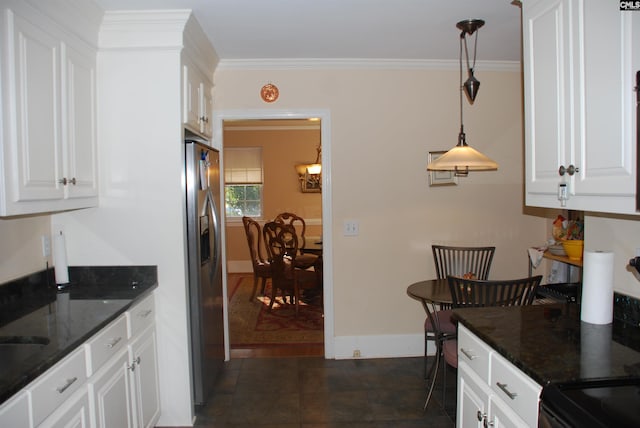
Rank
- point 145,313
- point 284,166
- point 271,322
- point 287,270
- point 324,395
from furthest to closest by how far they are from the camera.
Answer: point 284,166 → point 287,270 → point 271,322 → point 324,395 → point 145,313

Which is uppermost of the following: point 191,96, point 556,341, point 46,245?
point 191,96

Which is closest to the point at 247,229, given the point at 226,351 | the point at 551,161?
the point at 226,351

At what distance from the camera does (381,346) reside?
352cm

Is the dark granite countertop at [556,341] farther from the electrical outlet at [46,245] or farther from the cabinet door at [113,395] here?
the electrical outlet at [46,245]

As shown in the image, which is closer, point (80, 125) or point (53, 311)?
point (53, 311)

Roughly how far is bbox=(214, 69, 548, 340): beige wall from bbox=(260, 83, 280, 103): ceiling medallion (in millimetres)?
41

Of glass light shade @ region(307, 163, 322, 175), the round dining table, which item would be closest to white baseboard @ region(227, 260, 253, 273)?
glass light shade @ region(307, 163, 322, 175)

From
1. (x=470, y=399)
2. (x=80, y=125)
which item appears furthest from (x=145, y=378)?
(x=470, y=399)

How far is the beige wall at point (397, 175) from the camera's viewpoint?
3.41 metres

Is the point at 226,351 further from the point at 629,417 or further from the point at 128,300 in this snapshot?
the point at 629,417

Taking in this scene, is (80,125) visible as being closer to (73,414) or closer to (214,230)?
(214,230)

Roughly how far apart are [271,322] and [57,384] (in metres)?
3.04

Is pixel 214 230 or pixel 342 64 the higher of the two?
pixel 342 64

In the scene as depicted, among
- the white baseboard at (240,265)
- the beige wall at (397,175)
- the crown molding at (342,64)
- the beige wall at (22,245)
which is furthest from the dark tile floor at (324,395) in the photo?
the white baseboard at (240,265)
